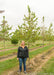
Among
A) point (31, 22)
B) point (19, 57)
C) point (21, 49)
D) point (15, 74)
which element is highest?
point (31, 22)

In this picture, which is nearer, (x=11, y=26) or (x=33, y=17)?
(x=33, y=17)

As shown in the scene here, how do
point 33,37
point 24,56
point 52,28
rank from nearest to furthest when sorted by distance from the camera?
point 24,56, point 33,37, point 52,28

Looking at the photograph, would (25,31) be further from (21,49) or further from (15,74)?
(15,74)

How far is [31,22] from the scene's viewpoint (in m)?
9.48

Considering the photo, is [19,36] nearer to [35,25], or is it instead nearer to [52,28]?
[35,25]

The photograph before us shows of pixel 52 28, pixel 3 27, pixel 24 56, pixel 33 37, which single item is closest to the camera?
pixel 24 56

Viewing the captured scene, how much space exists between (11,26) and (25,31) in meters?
Result: 9.10

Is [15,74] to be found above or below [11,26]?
below

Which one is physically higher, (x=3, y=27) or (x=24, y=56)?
(x=3, y=27)

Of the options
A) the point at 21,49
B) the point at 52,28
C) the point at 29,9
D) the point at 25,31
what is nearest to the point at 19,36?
the point at 25,31

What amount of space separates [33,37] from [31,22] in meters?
1.21

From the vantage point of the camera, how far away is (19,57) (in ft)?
20.3

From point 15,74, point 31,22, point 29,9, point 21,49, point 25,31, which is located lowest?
point 15,74

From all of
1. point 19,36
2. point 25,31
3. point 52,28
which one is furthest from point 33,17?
point 52,28
